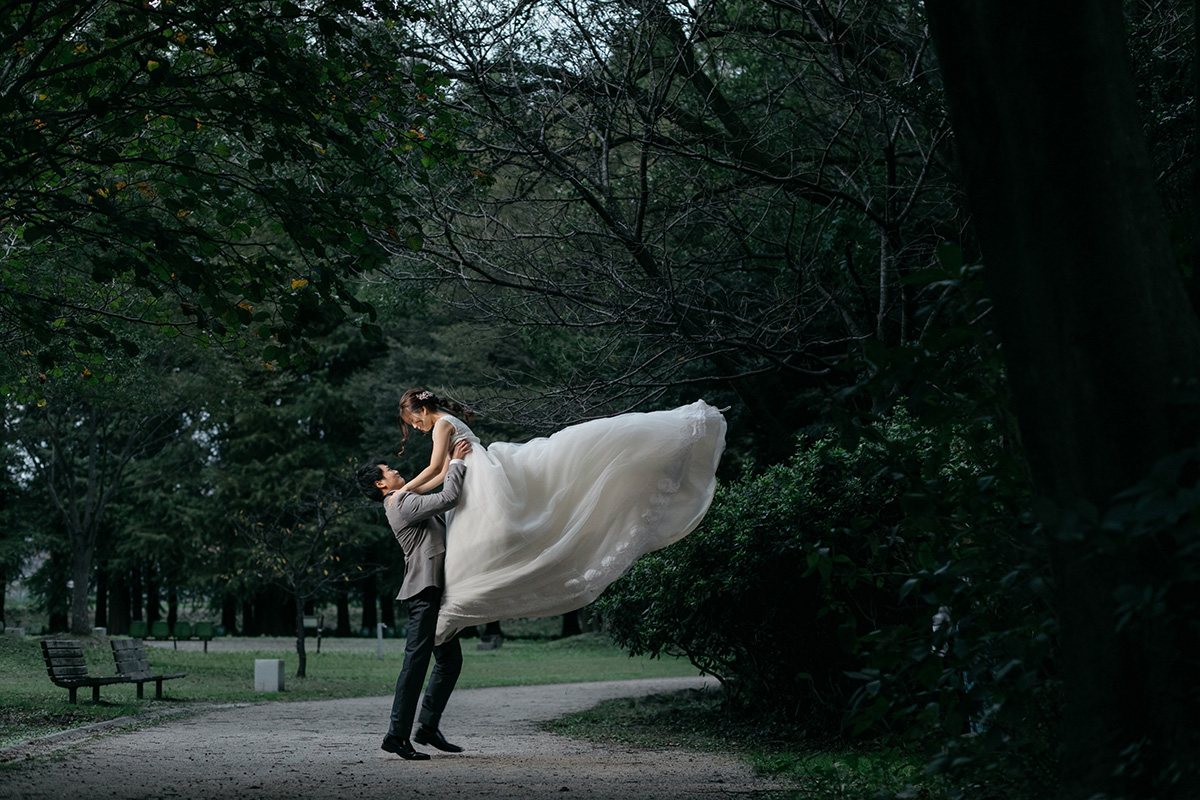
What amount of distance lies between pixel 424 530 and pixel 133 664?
7822mm

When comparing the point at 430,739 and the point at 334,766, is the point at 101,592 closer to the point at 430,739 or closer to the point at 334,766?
the point at 430,739

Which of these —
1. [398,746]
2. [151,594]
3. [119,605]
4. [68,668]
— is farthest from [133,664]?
[151,594]

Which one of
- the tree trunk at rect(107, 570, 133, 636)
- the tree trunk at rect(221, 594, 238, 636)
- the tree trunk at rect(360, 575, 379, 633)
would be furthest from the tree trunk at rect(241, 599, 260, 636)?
the tree trunk at rect(360, 575, 379, 633)

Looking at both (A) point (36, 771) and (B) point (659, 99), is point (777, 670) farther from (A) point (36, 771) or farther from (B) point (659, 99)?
(A) point (36, 771)

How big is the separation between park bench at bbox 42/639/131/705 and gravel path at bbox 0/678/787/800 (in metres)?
1.81

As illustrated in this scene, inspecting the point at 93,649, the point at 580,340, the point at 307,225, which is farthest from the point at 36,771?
the point at 93,649

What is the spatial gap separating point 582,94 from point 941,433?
7082mm

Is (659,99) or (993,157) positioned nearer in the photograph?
(993,157)

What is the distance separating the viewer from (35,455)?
3369 centimetres

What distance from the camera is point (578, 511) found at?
7.21m

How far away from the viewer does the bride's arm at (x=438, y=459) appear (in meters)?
7.82

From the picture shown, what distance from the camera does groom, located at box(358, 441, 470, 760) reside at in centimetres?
734

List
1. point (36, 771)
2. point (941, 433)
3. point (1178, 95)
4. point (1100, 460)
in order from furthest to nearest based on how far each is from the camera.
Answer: point (1178, 95), point (36, 771), point (941, 433), point (1100, 460)

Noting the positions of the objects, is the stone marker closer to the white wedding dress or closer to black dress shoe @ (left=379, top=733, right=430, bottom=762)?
black dress shoe @ (left=379, top=733, right=430, bottom=762)
